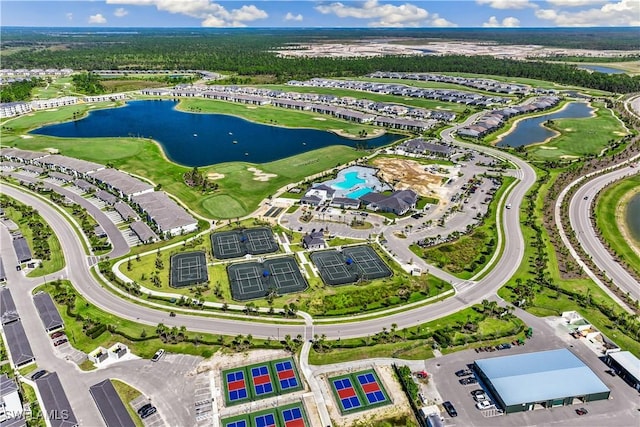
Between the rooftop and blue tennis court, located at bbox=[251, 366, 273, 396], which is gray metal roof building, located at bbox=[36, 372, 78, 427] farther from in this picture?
the rooftop

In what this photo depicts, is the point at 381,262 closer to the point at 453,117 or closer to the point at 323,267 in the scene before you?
the point at 323,267

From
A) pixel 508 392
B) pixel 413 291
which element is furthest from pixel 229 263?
pixel 508 392

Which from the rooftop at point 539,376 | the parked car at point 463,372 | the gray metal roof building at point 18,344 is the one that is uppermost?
the rooftop at point 539,376

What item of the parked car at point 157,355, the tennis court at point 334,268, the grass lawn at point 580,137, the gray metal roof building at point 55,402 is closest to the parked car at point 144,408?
the gray metal roof building at point 55,402

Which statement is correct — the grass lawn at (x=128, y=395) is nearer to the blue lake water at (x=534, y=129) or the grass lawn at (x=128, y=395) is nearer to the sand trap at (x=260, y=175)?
the sand trap at (x=260, y=175)

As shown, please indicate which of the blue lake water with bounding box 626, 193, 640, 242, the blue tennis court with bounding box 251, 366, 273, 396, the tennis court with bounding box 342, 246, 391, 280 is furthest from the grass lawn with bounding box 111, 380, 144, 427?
the blue lake water with bounding box 626, 193, 640, 242

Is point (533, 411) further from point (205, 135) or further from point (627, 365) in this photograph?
point (205, 135)

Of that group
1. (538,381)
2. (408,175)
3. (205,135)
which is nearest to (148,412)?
(538,381)
